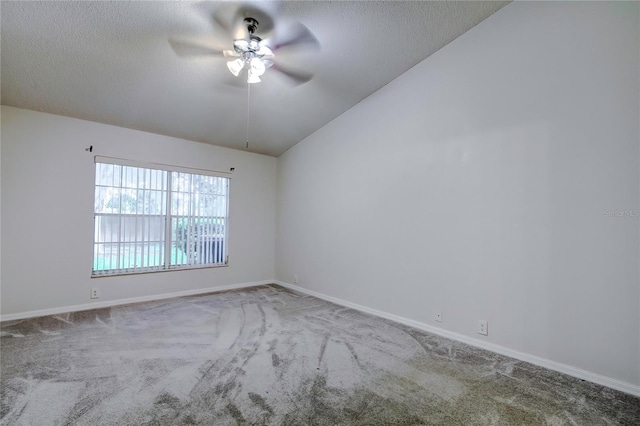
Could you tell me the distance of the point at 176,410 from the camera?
1.83 metres

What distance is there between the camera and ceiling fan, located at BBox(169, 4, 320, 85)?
2527mm

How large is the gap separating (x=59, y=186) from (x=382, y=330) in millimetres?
4299

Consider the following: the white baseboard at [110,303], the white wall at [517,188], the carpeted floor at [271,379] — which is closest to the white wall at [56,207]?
the white baseboard at [110,303]

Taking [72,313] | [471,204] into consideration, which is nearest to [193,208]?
[72,313]

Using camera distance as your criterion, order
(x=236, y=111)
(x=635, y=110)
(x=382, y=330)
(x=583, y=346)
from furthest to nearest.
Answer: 1. (x=236, y=111)
2. (x=382, y=330)
3. (x=583, y=346)
4. (x=635, y=110)

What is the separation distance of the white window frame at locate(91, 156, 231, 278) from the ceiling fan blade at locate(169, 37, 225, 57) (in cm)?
207

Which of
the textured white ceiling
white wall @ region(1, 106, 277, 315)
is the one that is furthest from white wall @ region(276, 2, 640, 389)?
white wall @ region(1, 106, 277, 315)

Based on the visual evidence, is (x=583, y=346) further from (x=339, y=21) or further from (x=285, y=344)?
(x=339, y=21)

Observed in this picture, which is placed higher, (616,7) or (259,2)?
(259,2)

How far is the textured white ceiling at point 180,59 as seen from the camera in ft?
8.05

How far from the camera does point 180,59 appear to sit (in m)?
2.99

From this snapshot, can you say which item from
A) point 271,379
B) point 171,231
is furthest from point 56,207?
point 271,379

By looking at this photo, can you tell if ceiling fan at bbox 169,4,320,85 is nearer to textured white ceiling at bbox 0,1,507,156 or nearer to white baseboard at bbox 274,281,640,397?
textured white ceiling at bbox 0,1,507,156

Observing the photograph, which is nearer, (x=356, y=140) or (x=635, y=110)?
(x=635, y=110)
